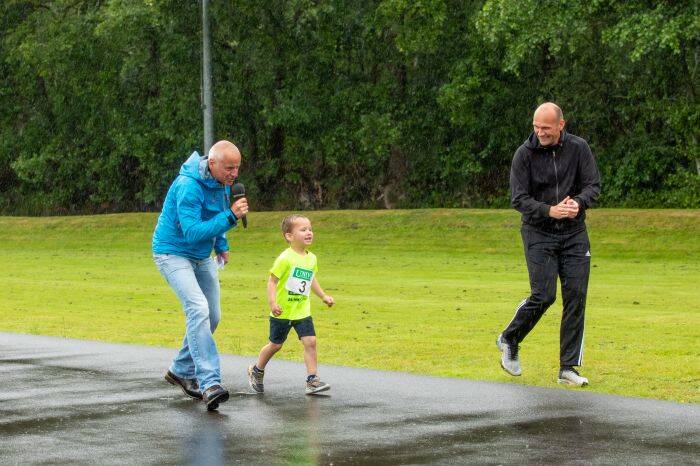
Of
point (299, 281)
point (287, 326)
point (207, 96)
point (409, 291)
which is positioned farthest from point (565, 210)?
point (207, 96)

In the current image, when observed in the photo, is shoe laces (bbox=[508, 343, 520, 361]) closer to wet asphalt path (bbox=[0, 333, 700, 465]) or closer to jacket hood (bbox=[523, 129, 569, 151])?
wet asphalt path (bbox=[0, 333, 700, 465])

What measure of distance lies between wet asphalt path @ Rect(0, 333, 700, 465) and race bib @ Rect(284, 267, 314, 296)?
0.73 metres

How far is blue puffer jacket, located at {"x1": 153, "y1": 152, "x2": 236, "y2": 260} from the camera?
883 cm

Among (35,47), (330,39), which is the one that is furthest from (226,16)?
(35,47)

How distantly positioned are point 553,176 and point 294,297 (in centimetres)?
201

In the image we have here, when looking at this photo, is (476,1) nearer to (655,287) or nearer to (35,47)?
(35,47)

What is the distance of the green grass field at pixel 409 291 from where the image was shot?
11789mm

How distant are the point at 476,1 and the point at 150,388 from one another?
29.9 meters

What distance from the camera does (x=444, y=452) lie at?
719 centimetres

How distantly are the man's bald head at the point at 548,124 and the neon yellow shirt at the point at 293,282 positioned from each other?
1.80 meters

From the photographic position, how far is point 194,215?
29.2 feet

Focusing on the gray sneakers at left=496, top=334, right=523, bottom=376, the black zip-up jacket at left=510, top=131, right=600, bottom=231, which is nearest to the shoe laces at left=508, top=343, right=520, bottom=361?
the gray sneakers at left=496, top=334, right=523, bottom=376

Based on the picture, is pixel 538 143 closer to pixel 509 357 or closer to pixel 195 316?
pixel 509 357

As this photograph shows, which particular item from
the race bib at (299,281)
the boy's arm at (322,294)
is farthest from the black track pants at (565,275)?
the race bib at (299,281)
